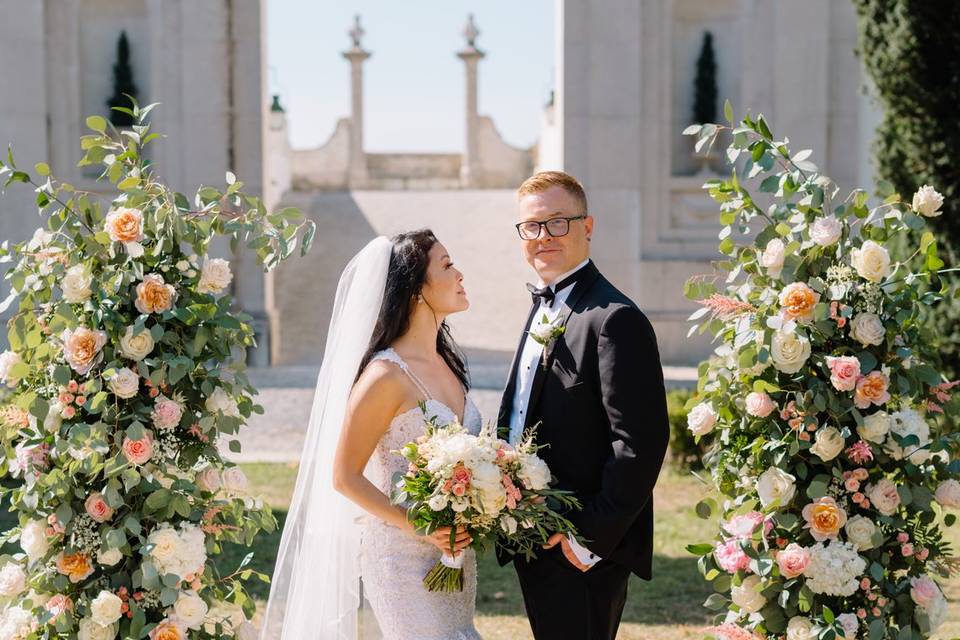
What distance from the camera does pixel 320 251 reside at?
69.7ft

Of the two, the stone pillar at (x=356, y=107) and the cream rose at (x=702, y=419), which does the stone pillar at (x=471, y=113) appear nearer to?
the stone pillar at (x=356, y=107)

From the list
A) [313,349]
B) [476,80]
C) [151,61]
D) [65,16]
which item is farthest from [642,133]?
[476,80]

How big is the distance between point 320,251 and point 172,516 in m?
17.6

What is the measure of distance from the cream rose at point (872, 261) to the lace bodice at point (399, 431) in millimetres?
1568

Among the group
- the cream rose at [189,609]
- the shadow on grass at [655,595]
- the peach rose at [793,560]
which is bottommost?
the shadow on grass at [655,595]

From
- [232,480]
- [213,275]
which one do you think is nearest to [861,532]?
[232,480]

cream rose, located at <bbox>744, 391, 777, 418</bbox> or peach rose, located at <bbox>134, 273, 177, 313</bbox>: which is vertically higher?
peach rose, located at <bbox>134, 273, 177, 313</bbox>

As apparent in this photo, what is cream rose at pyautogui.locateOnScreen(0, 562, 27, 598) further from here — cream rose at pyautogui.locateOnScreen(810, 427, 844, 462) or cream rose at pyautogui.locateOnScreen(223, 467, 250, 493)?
cream rose at pyautogui.locateOnScreen(810, 427, 844, 462)

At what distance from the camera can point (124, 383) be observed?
3754mm

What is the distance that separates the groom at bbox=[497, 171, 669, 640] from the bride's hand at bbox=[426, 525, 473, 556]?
0.27 meters

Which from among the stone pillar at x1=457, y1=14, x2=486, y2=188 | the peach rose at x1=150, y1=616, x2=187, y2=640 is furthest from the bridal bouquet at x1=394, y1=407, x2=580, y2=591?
the stone pillar at x1=457, y1=14, x2=486, y2=188

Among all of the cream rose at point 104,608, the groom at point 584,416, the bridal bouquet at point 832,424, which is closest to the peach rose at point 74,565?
the cream rose at point 104,608

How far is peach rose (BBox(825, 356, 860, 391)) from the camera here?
12.6ft

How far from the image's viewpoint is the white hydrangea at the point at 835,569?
3.86 metres
